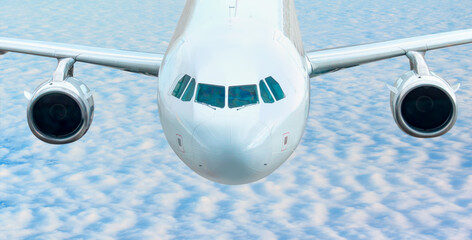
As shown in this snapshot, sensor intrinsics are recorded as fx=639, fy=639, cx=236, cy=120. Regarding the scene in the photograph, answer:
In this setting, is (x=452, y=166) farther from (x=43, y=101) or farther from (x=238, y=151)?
(x=43, y=101)

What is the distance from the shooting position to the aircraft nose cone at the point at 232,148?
12.6m

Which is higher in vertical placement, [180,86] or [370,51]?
[370,51]

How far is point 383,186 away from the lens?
66.5 feet

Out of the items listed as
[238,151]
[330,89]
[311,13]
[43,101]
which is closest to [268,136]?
[238,151]

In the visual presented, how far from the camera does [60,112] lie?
18141mm

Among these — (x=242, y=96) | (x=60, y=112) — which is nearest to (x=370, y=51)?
(x=242, y=96)

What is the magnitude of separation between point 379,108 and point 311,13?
24.5 metres

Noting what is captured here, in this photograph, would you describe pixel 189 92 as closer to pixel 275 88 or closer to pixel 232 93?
pixel 232 93

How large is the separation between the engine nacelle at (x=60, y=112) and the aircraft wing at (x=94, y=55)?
146 centimetres

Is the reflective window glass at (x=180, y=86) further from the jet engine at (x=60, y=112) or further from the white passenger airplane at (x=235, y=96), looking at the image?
the jet engine at (x=60, y=112)

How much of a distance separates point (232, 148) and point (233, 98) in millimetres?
1046

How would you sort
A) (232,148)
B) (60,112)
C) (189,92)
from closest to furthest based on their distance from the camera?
(232,148) → (189,92) → (60,112)

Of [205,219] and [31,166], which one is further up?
[31,166]

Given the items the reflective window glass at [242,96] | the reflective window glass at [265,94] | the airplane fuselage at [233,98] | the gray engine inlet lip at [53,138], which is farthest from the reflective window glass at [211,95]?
the gray engine inlet lip at [53,138]
